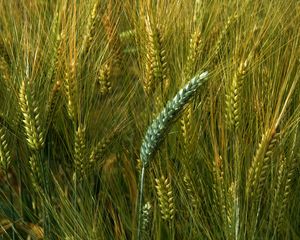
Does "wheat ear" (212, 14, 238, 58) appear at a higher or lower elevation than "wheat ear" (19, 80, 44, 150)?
higher

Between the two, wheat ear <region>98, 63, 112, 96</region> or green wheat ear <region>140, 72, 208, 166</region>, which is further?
wheat ear <region>98, 63, 112, 96</region>

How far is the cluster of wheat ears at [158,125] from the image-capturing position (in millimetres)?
1438

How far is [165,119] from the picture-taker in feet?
4.48

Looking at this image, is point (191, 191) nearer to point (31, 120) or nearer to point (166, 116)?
point (166, 116)

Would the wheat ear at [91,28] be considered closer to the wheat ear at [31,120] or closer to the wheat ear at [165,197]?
the wheat ear at [31,120]

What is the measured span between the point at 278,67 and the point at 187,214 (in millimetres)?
352

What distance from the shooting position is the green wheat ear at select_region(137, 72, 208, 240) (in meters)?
1.33

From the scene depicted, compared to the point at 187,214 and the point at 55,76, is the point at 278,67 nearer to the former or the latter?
the point at 187,214

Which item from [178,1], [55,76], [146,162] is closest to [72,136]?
[55,76]

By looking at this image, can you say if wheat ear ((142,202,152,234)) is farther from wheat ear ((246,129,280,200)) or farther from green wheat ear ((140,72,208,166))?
wheat ear ((246,129,280,200))

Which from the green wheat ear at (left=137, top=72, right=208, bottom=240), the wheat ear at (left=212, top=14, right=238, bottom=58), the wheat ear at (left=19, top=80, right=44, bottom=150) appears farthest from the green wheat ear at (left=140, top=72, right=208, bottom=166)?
the wheat ear at (left=212, top=14, right=238, bottom=58)

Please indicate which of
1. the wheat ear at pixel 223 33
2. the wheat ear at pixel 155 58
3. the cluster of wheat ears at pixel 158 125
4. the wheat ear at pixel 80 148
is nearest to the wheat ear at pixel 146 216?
the cluster of wheat ears at pixel 158 125

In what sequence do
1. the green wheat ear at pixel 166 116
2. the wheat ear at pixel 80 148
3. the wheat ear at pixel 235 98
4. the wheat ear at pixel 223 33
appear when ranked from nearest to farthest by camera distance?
the green wheat ear at pixel 166 116 < the wheat ear at pixel 235 98 < the wheat ear at pixel 80 148 < the wheat ear at pixel 223 33

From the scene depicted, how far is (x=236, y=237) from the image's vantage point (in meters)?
1.32
